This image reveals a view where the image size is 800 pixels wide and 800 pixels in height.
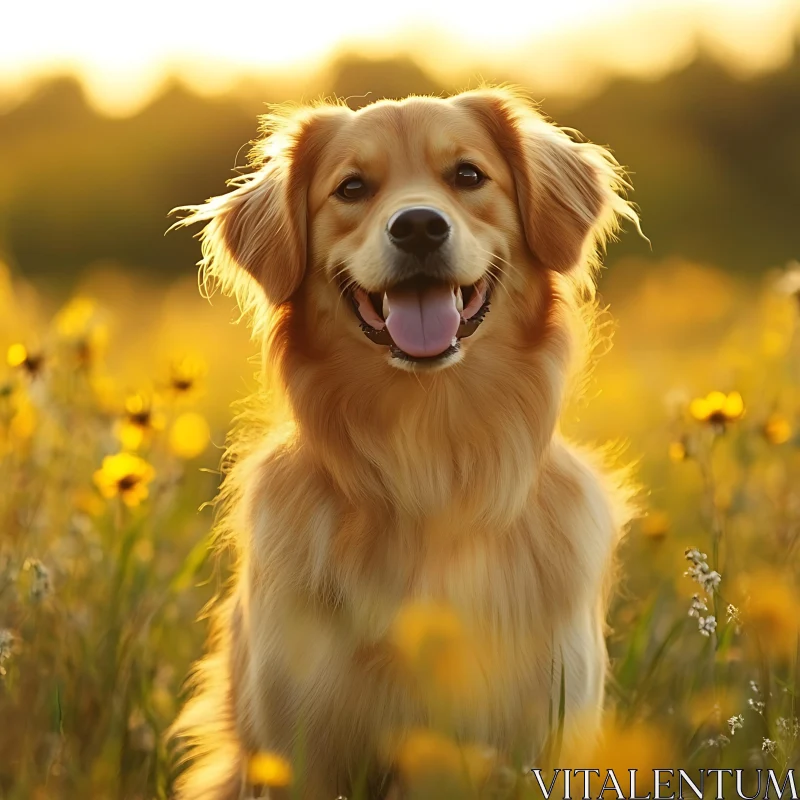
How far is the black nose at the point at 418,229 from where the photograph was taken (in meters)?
2.84

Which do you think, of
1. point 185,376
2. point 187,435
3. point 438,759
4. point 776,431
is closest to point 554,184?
point 776,431

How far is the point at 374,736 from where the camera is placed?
2.74m

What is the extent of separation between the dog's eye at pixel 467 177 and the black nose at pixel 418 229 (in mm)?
330

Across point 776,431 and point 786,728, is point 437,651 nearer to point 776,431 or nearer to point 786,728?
point 786,728

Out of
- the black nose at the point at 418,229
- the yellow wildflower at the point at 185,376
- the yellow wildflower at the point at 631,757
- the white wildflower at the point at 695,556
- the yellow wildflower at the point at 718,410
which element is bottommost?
the yellow wildflower at the point at 631,757

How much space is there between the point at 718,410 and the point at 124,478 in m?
1.69

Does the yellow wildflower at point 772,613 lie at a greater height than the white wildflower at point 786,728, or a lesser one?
greater

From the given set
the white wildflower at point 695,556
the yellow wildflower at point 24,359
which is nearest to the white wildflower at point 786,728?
the white wildflower at point 695,556

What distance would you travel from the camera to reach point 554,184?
3287 millimetres

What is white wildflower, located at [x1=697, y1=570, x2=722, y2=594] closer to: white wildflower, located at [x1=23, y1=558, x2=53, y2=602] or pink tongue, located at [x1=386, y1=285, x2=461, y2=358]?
pink tongue, located at [x1=386, y1=285, x2=461, y2=358]

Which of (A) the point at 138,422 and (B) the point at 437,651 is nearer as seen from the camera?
(B) the point at 437,651

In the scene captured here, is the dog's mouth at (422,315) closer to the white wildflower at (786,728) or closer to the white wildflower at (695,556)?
the white wildflower at (695,556)

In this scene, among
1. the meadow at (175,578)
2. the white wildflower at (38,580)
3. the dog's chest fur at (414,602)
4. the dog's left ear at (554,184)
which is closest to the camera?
the meadow at (175,578)

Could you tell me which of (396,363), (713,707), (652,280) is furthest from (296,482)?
(652,280)
